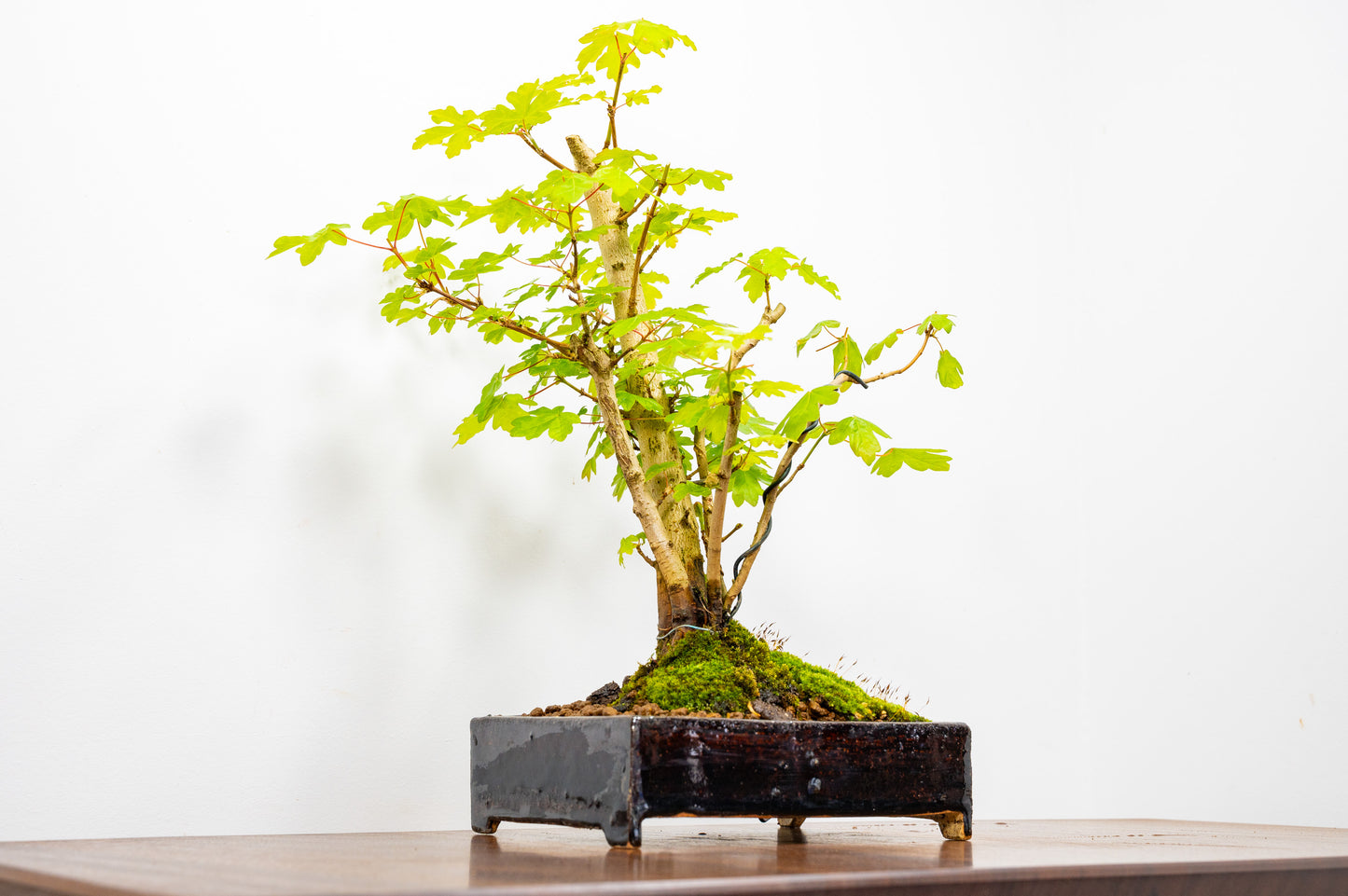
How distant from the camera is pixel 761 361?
58.4 inches

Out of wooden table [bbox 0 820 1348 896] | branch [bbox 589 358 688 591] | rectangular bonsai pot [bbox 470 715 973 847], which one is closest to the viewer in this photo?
wooden table [bbox 0 820 1348 896]

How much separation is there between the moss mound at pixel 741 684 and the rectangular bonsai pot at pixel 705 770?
6 centimetres

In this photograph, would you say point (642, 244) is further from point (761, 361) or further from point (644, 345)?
point (761, 361)

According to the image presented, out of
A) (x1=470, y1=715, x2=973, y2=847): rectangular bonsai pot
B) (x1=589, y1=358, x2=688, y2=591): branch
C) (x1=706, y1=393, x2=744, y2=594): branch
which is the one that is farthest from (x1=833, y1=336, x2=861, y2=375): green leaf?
(x1=470, y1=715, x2=973, y2=847): rectangular bonsai pot

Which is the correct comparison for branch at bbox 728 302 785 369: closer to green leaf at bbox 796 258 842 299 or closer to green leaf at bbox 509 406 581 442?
green leaf at bbox 796 258 842 299

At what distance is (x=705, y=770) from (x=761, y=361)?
0.80 meters

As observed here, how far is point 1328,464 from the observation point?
1457mm

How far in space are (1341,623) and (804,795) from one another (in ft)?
3.26

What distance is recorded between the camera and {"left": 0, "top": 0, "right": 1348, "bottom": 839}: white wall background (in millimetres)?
1033

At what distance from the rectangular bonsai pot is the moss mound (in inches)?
2.3

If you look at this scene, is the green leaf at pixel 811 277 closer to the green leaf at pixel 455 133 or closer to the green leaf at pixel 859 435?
the green leaf at pixel 859 435

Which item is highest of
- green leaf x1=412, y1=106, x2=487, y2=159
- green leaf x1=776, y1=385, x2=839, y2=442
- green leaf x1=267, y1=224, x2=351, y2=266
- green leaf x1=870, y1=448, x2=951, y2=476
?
green leaf x1=412, y1=106, x2=487, y2=159

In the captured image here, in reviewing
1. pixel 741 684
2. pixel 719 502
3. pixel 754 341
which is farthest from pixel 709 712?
pixel 754 341

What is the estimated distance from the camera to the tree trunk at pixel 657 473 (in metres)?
1.00
